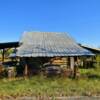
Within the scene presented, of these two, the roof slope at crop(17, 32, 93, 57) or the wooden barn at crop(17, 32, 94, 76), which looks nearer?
the wooden barn at crop(17, 32, 94, 76)

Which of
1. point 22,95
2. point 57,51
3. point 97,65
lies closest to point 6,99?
point 22,95

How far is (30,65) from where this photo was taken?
2384 centimetres

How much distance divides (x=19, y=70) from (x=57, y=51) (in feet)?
16.5

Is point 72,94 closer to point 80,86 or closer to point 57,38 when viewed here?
point 80,86

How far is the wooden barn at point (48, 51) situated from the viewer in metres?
20.0

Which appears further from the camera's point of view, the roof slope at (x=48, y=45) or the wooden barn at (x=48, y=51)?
the roof slope at (x=48, y=45)

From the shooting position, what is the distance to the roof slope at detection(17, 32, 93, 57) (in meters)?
20.2

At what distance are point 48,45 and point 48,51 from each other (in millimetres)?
2701

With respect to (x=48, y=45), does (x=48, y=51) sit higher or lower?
lower

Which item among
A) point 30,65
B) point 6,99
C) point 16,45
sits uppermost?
point 16,45

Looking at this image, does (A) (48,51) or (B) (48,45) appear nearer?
(A) (48,51)

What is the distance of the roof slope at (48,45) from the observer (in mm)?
20188

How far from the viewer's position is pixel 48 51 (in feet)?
68.6

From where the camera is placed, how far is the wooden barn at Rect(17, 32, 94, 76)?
2002 cm
